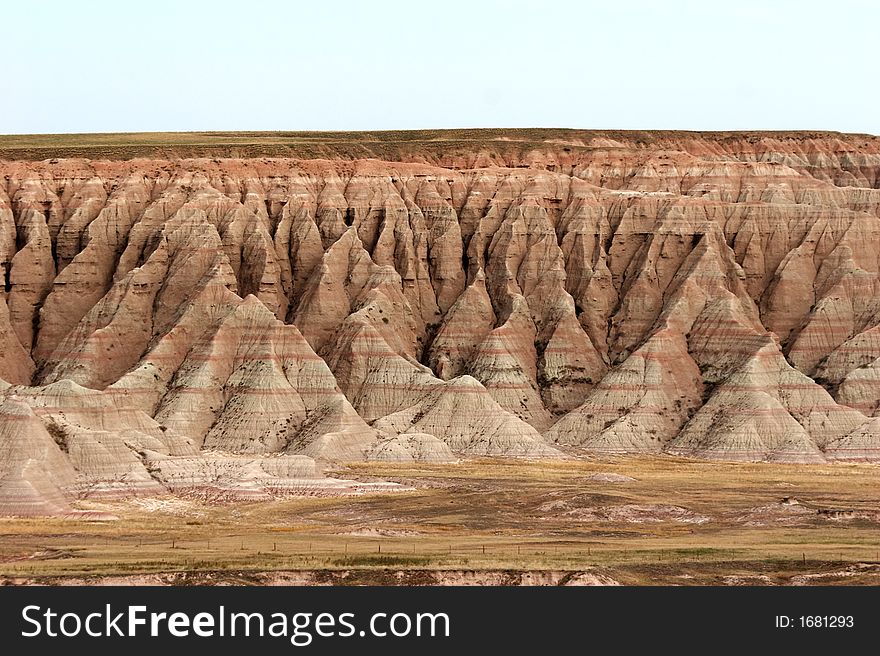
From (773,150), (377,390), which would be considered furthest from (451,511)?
(773,150)

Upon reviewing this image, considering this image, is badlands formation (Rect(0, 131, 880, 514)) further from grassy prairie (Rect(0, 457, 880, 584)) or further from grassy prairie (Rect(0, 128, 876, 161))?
grassy prairie (Rect(0, 457, 880, 584))

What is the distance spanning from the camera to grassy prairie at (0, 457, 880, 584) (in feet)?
279

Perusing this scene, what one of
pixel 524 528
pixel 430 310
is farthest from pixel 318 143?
pixel 524 528

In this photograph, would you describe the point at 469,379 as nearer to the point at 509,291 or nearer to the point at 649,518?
the point at 509,291

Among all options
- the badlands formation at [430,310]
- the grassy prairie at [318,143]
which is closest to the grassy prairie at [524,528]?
the badlands formation at [430,310]

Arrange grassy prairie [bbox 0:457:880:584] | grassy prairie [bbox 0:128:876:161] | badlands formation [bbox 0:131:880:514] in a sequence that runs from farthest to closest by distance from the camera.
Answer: grassy prairie [bbox 0:128:876:161] → badlands formation [bbox 0:131:880:514] → grassy prairie [bbox 0:457:880:584]

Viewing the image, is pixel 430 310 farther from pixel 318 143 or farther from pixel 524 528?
pixel 524 528

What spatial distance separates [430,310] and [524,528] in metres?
48.5

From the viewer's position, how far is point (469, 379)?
130250 millimetres

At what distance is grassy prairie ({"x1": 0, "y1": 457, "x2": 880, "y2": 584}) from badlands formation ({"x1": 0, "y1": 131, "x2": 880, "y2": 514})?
15.7 ft

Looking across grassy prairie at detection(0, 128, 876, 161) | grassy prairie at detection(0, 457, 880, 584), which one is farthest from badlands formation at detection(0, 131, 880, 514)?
grassy prairie at detection(0, 457, 880, 584)

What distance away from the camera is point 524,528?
101 meters

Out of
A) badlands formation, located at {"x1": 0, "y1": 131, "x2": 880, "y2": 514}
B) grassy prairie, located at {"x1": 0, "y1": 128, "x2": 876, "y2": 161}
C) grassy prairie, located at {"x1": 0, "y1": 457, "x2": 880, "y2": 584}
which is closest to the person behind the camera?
grassy prairie, located at {"x1": 0, "y1": 457, "x2": 880, "y2": 584}

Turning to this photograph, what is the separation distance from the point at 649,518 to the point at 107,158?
209 ft
